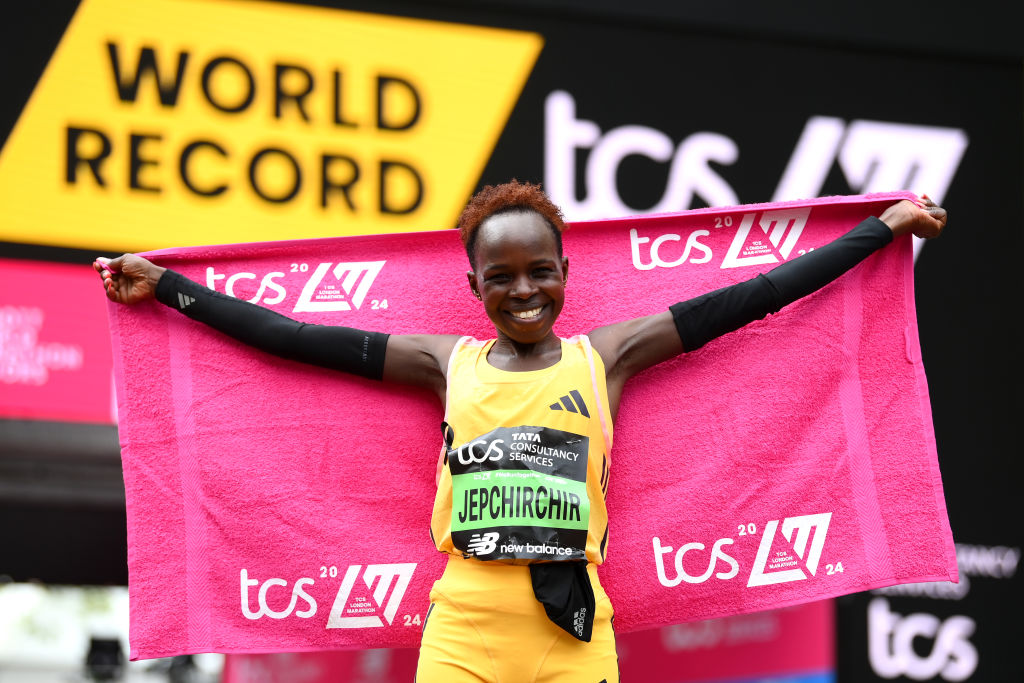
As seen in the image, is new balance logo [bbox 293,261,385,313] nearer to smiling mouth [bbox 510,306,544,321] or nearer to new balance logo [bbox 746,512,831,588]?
smiling mouth [bbox 510,306,544,321]

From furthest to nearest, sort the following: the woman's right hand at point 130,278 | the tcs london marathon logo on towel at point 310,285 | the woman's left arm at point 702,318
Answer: the tcs london marathon logo on towel at point 310,285
the woman's right hand at point 130,278
the woman's left arm at point 702,318

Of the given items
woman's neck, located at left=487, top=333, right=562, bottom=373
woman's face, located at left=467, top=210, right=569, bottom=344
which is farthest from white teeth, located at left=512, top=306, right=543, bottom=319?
woman's neck, located at left=487, top=333, right=562, bottom=373

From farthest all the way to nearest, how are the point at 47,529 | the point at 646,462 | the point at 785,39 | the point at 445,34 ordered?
the point at 785,39 → the point at 445,34 → the point at 47,529 → the point at 646,462

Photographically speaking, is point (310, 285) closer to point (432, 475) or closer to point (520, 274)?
point (432, 475)

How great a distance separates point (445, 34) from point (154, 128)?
3.50 feet

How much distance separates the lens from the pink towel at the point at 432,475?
2.79m

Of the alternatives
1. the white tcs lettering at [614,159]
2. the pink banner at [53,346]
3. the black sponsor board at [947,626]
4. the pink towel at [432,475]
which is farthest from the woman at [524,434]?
the black sponsor board at [947,626]

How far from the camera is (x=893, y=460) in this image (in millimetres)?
2869

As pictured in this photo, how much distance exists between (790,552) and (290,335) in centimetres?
135

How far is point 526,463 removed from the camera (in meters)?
2.29

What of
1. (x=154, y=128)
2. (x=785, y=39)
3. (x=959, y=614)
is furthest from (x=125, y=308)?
(x=959, y=614)

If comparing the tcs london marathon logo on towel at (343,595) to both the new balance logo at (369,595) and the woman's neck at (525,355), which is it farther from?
the woman's neck at (525,355)

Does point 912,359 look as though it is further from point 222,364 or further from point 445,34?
point 445,34

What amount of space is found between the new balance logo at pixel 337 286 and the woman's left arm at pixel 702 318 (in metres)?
0.68
